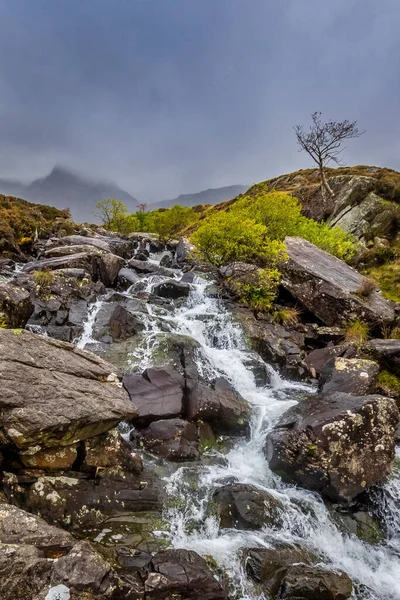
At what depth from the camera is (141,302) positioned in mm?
21484

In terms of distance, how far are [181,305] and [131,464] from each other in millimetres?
14417

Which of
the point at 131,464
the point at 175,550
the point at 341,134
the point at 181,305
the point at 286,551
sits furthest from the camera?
the point at 341,134

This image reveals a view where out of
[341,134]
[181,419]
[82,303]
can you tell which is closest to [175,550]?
[181,419]

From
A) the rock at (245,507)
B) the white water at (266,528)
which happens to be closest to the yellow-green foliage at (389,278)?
the white water at (266,528)

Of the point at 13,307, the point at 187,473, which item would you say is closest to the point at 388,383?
the point at 187,473

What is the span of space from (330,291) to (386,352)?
5178 mm

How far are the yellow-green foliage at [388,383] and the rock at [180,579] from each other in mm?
11329

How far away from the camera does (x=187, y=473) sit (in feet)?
33.0

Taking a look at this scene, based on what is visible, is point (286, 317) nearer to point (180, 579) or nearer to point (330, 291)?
point (330, 291)

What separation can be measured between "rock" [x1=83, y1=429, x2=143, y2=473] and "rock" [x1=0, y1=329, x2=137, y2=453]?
0.26 metres

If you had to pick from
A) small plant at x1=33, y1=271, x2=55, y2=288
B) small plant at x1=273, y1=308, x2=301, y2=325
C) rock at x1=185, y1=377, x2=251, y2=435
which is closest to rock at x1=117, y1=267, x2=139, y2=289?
small plant at x1=33, y1=271, x2=55, y2=288

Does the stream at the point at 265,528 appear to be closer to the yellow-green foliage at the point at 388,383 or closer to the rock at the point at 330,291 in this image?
the yellow-green foliage at the point at 388,383

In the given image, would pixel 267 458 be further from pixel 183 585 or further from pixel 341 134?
pixel 341 134

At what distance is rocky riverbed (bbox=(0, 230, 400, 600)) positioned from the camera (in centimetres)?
654
